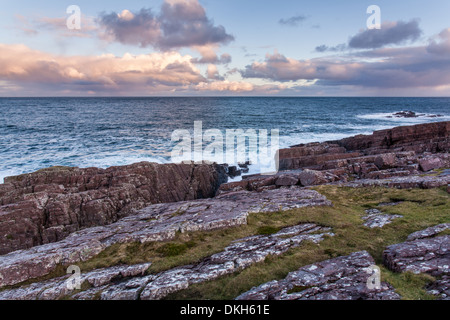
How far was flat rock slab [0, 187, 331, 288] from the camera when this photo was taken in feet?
34.9

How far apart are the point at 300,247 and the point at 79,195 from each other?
18.1 meters

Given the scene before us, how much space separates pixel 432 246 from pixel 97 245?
1455cm

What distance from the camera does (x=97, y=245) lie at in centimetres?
1213

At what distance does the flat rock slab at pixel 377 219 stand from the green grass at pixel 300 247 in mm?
321

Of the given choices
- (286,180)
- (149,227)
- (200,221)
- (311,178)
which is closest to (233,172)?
(286,180)

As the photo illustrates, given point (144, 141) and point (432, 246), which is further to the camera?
point (144, 141)

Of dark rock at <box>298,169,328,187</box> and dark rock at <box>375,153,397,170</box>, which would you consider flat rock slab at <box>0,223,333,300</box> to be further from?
dark rock at <box>375,153,397,170</box>

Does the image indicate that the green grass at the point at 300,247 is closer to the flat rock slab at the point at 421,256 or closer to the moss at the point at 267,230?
the moss at the point at 267,230

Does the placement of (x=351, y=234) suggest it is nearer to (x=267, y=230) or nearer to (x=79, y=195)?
(x=267, y=230)

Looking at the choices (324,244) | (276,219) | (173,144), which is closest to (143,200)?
(276,219)

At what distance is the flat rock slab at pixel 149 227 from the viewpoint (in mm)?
10625

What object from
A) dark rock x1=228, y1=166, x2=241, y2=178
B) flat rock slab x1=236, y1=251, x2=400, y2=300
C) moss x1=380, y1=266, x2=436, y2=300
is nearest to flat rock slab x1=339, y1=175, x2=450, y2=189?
flat rock slab x1=236, y1=251, x2=400, y2=300
